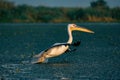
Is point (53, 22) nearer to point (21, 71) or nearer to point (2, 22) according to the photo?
point (2, 22)

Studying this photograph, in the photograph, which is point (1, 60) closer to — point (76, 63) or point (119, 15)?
point (76, 63)

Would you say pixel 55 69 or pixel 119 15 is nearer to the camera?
pixel 55 69

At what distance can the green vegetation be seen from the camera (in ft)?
314

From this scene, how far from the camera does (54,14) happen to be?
99000 millimetres

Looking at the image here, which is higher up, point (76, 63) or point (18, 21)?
point (76, 63)

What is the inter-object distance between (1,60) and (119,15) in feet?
248

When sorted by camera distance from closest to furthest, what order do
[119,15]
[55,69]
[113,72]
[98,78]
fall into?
[98,78] → [113,72] → [55,69] → [119,15]

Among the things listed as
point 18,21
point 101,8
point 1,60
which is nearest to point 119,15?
point 101,8

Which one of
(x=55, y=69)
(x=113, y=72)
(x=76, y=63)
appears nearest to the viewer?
(x=113, y=72)

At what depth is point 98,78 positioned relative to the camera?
18188 mm

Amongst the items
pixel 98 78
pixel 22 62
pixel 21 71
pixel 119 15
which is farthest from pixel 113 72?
pixel 119 15

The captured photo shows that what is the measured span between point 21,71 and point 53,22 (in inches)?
3155

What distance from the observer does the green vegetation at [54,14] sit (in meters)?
95.8

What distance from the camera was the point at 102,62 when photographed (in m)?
22.8
